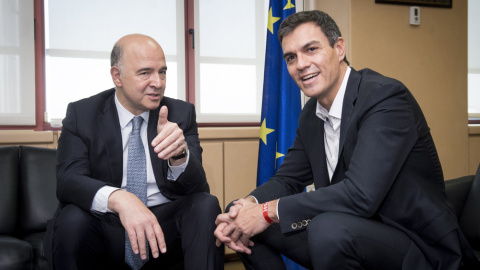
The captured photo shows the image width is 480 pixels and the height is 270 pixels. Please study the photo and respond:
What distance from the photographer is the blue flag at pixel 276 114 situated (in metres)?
2.70

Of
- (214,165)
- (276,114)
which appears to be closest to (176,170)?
(276,114)

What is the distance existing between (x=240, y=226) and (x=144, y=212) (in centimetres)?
33

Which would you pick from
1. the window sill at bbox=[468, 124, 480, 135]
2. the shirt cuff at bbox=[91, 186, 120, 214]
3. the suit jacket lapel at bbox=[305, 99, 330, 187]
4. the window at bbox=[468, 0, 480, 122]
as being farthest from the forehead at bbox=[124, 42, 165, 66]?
the window at bbox=[468, 0, 480, 122]

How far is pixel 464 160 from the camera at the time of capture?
3332 millimetres

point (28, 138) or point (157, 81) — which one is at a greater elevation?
point (157, 81)

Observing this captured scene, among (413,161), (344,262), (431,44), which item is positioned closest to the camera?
(344,262)

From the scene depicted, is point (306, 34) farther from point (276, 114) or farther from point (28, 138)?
point (28, 138)

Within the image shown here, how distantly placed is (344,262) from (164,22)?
2.41 metres

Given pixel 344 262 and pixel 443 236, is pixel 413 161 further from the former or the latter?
pixel 344 262

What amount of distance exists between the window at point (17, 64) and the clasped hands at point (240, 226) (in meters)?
1.96

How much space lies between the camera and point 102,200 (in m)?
1.52

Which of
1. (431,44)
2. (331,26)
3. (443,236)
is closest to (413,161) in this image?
(443,236)

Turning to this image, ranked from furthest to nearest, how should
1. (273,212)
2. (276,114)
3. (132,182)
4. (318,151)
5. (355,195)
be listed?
(276,114) → (132,182) → (318,151) → (273,212) → (355,195)

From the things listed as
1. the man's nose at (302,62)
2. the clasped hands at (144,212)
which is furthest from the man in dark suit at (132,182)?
the man's nose at (302,62)
